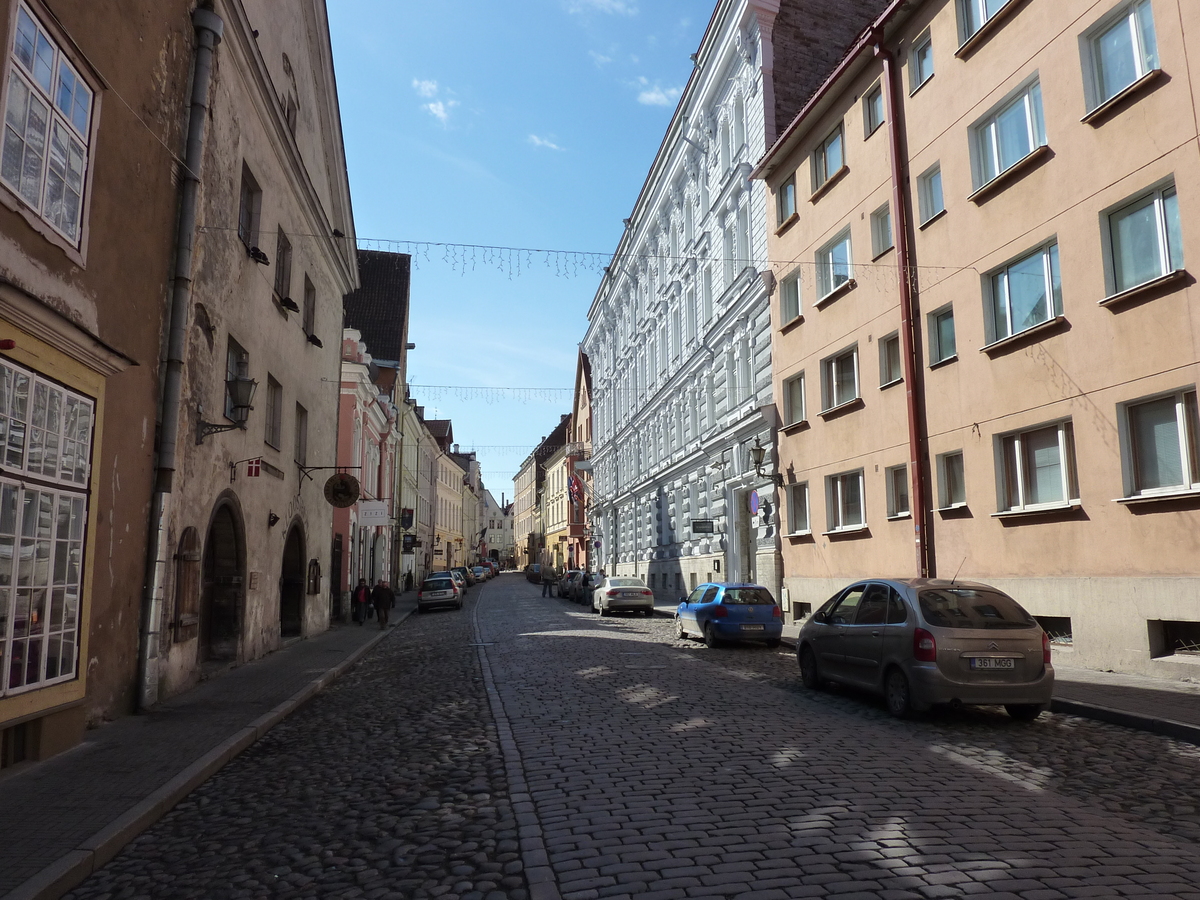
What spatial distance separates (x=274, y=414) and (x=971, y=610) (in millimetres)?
12924

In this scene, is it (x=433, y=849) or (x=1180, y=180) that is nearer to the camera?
(x=433, y=849)

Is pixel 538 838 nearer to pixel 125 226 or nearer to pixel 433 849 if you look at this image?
pixel 433 849

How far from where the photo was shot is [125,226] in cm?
947

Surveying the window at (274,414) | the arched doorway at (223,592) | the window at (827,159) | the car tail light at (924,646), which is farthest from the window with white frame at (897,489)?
the arched doorway at (223,592)

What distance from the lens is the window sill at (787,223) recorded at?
2297 centimetres

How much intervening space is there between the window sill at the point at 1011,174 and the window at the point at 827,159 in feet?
18.5

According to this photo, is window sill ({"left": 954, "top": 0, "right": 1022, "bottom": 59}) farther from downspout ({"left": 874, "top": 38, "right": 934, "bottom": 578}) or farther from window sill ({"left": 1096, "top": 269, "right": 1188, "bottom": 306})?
window sill ({"left": 1096, "top": 269, "right": 1188, "bottom": 306})

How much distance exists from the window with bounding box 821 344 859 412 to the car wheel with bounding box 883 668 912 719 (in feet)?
35.9

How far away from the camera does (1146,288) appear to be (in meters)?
11.8

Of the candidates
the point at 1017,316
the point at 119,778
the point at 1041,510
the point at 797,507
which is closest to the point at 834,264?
the point at 797,507

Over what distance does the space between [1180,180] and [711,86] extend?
1999cm

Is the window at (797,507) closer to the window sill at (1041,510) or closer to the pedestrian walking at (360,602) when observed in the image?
the window sill at (1041,510)

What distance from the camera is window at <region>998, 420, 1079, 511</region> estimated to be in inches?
529

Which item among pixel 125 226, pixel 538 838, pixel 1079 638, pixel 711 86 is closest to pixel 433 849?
pixel 538 838
